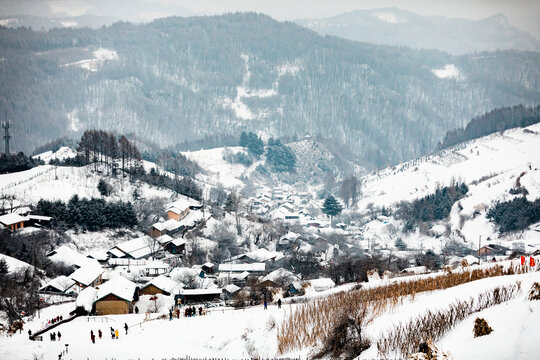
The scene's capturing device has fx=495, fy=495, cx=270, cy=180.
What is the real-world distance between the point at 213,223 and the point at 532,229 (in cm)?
4564

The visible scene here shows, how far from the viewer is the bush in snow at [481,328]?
38.7 feet

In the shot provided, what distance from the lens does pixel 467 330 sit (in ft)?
41.2

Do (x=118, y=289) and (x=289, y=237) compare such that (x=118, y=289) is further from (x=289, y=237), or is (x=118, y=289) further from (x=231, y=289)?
(x=289, y=237)

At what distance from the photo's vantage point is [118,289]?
3856 centimetres

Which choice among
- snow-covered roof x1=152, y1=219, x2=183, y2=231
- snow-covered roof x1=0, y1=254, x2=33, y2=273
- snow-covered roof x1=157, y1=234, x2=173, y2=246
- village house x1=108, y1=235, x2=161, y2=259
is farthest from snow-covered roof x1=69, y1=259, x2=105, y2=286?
snow-covered roof x1=152, y1=219, x2=183, y2=231

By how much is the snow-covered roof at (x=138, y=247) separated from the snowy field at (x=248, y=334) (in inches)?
824

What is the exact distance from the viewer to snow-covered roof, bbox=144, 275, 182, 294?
4228cm

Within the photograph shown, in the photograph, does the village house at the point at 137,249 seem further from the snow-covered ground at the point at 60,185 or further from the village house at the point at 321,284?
the village house at the point at 321,284

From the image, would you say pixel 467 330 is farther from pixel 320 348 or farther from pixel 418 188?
pixel 418 188

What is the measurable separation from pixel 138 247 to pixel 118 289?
59.5 feet

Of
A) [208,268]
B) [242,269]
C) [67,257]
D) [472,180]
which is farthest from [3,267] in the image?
[472,180]

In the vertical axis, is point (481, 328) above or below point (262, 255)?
above

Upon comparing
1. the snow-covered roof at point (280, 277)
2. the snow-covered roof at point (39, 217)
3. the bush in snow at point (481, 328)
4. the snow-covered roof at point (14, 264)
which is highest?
the bush in snow at point (481, 328)

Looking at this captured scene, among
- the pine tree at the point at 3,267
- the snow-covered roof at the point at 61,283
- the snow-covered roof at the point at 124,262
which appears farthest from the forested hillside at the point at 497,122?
the pine tree at the point at 3,267
